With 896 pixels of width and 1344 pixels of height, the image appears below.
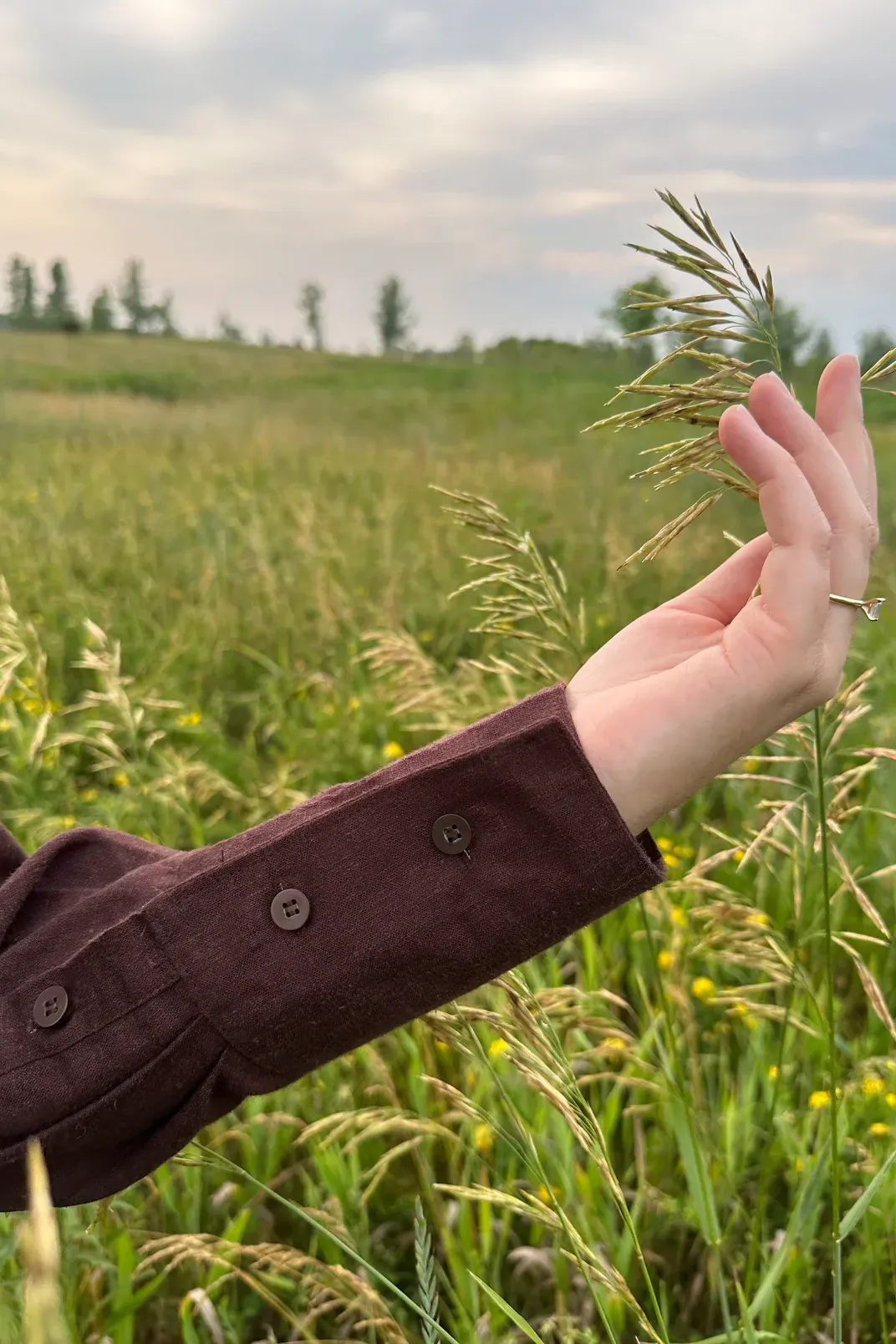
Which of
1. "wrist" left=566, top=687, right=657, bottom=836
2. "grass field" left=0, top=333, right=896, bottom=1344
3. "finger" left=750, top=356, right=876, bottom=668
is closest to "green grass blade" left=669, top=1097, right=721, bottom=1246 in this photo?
"grass field" left=0, top=333, right=896, bottom=1344

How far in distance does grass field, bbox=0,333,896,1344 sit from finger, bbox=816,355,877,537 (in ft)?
1.08

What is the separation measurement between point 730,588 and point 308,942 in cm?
48

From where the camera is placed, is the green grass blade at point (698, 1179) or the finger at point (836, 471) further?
the green grass blade at point (698, 1179)

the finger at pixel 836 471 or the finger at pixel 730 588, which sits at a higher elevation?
the finger at pixel 836 471

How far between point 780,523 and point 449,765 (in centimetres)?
30

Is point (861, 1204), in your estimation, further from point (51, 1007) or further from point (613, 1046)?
point (51, 1007)

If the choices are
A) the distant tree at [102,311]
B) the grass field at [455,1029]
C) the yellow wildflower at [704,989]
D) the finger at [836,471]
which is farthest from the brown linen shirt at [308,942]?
the distant tree at [102,311]

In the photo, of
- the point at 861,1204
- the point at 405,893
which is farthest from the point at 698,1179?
the point at 405,893

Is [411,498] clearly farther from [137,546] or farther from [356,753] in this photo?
[356,753]

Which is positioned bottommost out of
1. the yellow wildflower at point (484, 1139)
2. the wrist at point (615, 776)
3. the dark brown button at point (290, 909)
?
the yellow wildflower at point (484, 1139)

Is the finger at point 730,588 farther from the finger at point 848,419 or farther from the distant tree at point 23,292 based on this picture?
the distant tree at point 23,292

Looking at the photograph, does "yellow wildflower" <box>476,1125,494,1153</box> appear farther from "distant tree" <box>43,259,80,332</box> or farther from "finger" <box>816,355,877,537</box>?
"distant tree" <box>43,259,80,332</box>

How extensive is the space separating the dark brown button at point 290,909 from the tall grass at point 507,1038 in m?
0.17

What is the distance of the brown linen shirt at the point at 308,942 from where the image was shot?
69 centimetres
